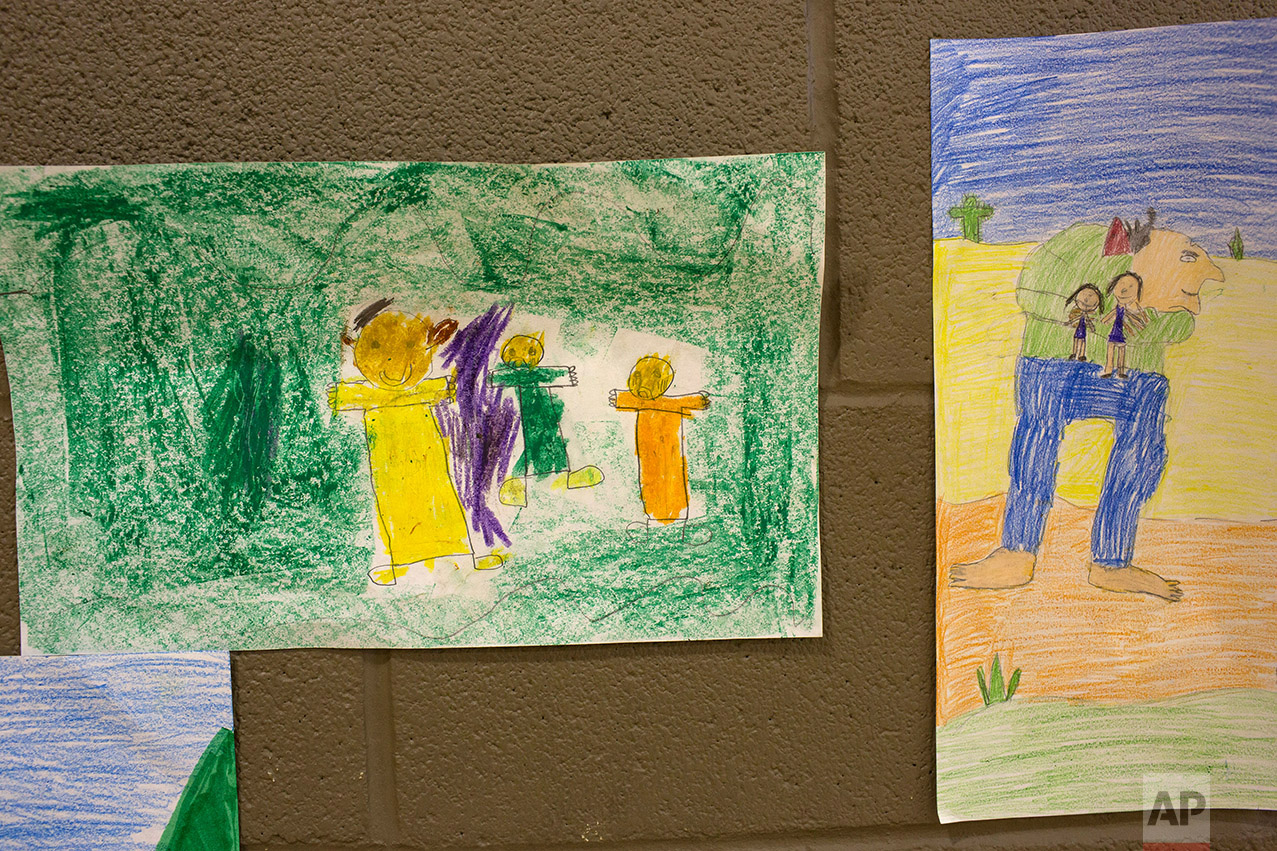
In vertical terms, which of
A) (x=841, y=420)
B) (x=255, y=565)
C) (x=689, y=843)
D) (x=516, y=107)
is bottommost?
(x=689, y=843)

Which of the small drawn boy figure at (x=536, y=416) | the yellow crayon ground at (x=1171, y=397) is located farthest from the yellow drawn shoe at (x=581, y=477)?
the yellow crayon ground at (x=1171, y=397)

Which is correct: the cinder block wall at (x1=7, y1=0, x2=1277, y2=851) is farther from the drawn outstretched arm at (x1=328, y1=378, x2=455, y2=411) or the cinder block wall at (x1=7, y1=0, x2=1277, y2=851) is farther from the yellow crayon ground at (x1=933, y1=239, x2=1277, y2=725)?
the drawn outstretched arm at (x1=328, y1=378, x2=455, y2=411)

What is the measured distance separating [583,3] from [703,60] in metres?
0.11

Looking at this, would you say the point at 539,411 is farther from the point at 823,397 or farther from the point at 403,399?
the point at 823,397

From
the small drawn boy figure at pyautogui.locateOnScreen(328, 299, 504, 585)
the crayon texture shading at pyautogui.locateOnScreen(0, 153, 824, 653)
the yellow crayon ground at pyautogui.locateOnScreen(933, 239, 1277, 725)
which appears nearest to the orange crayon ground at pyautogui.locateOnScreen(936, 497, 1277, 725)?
the yellow crayon ground at pyautogui.locateOnScreen(933, 239, 1277, 725)

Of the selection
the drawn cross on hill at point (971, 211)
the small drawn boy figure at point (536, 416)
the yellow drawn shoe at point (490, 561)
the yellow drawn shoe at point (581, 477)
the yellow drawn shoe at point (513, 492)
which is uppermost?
the drawn cross on hill at point (971, 211)

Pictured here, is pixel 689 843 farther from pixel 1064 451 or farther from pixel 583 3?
pixel 583 3

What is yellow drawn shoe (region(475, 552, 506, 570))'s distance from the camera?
56cm

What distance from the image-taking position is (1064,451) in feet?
1.85

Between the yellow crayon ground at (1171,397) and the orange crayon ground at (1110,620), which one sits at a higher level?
the yellow crayon ground at (1171,397)

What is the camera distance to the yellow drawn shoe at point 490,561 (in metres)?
0.56

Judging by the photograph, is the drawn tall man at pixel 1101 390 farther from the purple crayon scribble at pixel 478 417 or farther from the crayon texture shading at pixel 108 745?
the crayon texture shading at pixel 108 745

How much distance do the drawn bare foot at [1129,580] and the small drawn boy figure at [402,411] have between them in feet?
1.76

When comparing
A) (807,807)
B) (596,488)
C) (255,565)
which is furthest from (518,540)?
(807,807)
